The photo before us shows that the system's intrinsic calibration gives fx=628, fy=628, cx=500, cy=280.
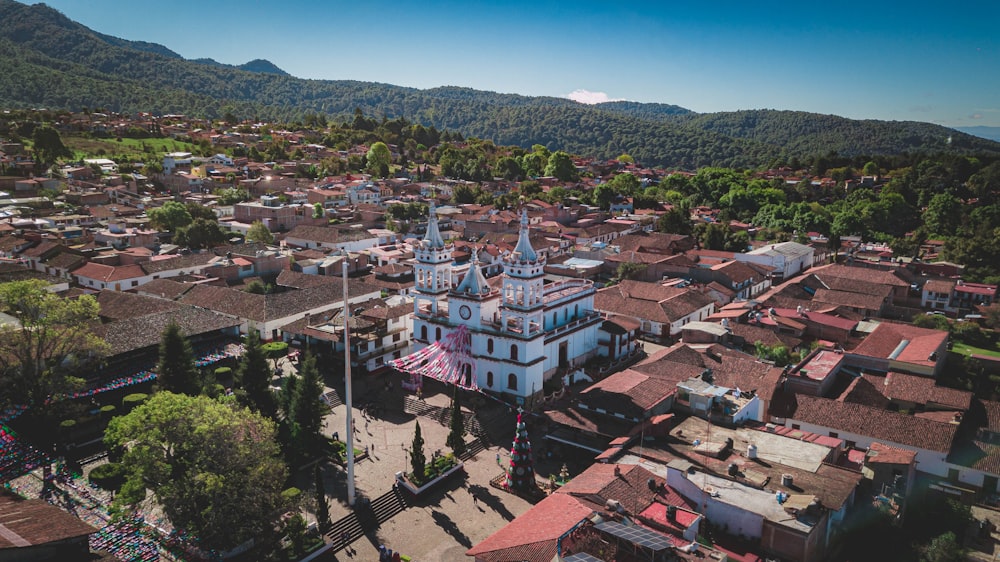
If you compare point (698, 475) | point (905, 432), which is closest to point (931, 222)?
point (905, 432)

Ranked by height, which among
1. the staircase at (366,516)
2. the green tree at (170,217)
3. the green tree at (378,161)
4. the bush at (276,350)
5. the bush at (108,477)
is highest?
the green tree at (378,161)

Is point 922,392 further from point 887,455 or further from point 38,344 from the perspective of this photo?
point 38,344

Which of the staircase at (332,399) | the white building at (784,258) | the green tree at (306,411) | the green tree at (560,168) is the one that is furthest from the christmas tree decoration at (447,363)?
the green tree at (560,168)

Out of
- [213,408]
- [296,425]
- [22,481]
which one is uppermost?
[213,408]

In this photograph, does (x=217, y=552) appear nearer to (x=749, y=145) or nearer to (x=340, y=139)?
(x=340, y=139)

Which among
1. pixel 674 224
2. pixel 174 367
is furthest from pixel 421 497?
pixel 674 224

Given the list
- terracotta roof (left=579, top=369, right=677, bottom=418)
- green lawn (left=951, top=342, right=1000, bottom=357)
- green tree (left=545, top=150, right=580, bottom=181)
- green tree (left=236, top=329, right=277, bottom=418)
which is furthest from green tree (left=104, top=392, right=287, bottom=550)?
green tree (left=545, top=150, right=580, bottom=181)

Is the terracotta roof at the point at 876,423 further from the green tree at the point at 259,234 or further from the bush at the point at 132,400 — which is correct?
the green tree at the point at 259,234

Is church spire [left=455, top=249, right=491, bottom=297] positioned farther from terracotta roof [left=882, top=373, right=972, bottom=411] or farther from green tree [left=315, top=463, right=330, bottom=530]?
terracotta roof [left=882, top=373, right=972, bottom=411]
